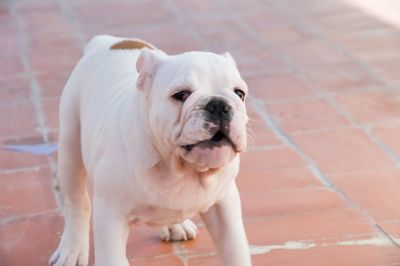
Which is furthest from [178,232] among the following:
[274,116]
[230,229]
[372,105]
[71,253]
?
[372,105]

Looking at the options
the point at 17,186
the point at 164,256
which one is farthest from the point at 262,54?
the point at 164,256

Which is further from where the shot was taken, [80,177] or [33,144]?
[33,144]

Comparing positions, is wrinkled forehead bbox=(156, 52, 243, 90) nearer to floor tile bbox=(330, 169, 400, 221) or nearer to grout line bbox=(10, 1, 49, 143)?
floor tile bbox=(330, 169, 400, 221)

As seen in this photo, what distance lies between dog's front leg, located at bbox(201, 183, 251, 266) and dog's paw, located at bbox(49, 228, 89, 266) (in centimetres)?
75

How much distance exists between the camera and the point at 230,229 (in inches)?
124

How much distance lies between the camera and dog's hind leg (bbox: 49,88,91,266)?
3578 millimetres

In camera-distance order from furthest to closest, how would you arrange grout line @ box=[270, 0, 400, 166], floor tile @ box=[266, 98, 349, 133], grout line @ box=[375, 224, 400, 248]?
floor tile @ box=[266, 98, 349, 133], grout line @ box=[270, 0, 400, 166], grout line @ box=[375, 224, 400, 248]

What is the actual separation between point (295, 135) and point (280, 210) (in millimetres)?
964

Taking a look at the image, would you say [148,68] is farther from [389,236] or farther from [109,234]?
[389,236]

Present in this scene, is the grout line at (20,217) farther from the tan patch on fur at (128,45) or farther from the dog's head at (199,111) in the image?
the dog's head at (199,111)

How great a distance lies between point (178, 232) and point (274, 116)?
160 cm

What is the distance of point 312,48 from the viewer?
21.3 feet

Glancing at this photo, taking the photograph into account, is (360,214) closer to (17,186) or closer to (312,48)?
(17,186)

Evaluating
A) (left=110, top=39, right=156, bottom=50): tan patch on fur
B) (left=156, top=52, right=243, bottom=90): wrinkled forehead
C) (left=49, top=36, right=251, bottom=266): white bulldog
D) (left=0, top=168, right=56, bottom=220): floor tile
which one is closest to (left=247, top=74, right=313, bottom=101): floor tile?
(left=0, top=168, right=56, bottom=220): floor tile
